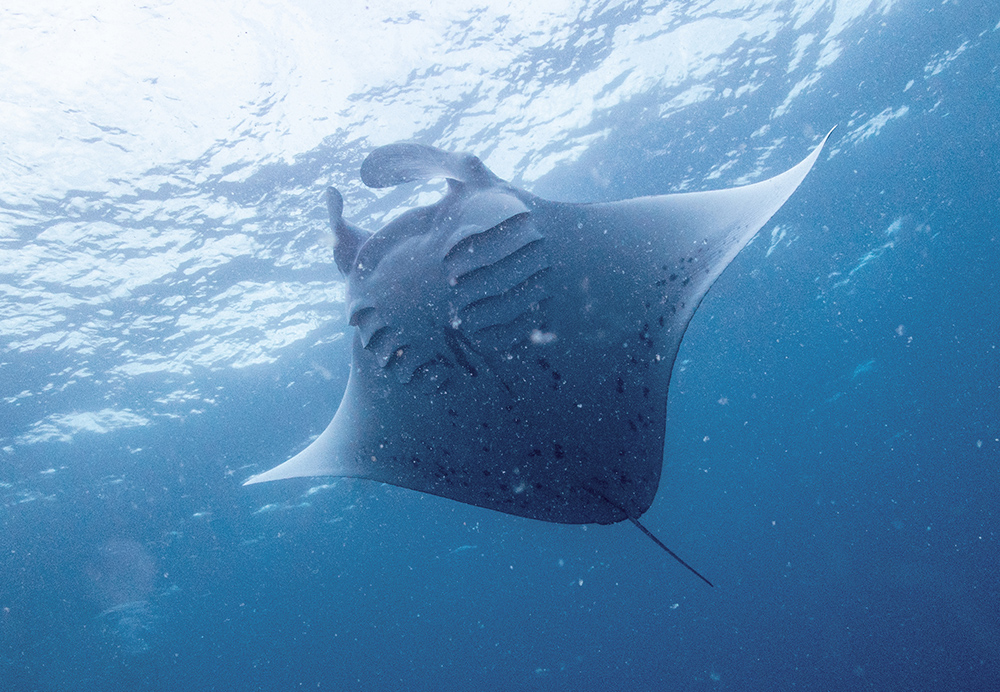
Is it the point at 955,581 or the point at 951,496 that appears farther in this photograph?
the point at 951,496

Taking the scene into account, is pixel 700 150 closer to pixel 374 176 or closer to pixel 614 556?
pixel 374 176

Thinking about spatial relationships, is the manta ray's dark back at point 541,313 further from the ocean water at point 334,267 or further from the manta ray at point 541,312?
the ocean water at point 334,267

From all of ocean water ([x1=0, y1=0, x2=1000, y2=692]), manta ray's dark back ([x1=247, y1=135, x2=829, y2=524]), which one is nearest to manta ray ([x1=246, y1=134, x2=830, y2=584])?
manta ray's dark back ([x1=247, y1=135, x2=829, y2=524])

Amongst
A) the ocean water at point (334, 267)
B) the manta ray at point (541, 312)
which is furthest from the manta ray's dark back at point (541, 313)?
the ocean water at point (334, 267)

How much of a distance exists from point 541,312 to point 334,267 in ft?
31.2

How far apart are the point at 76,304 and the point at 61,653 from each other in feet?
85.9

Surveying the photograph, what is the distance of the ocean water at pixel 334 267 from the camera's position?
786 cm

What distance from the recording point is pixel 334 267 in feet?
37.2

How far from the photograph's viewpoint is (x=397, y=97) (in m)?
8.62

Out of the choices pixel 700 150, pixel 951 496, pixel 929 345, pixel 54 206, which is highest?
pixel 54 206

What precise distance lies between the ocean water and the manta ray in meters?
6.53

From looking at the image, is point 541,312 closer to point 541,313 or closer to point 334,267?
point 541,313

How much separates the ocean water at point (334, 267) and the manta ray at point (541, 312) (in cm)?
653

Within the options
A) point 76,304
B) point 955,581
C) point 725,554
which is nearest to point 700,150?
point 76,304
